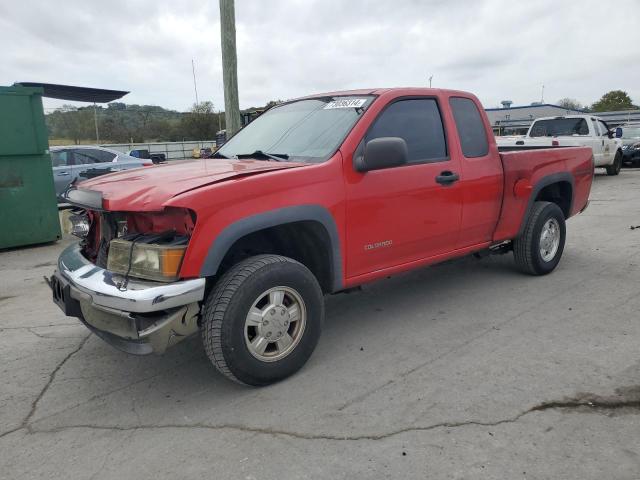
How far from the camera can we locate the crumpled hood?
288 cm

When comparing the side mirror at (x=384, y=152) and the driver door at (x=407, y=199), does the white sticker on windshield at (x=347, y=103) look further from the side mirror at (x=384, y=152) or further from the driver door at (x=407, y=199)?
the side mirror at (x=384, y=152)

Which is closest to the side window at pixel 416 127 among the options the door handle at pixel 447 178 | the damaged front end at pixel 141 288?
the door handle at pixel 447 178

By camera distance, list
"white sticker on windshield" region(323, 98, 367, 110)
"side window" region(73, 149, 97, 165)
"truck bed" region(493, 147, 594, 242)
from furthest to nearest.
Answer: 1. "side window" region(73, 149, 97, 165)
2. "truck bed" region(493, 147, 594, 242)
3. "white sticker on windshield" region(323, 98, 367, 110)

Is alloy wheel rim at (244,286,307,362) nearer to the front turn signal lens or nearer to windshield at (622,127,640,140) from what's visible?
the front turn signal lens

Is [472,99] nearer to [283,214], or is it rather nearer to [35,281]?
[283,214]

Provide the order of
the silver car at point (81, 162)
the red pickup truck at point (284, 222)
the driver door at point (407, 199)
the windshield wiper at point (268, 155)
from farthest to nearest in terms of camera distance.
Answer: the silver car at point (81, 162)
the windshield wiper at point (268, 155)
the driver door at point (407, 199)
the red pickup truck at point (284, 222)

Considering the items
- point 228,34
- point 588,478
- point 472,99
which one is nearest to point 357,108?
point 472,99

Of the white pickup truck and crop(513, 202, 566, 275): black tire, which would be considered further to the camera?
the white pickup truck

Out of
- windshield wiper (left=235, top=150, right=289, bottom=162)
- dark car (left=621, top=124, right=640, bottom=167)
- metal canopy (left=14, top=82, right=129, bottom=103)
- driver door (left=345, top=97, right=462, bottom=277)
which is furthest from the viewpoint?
dark car (left=621, top=124, right=640, bottom=167)

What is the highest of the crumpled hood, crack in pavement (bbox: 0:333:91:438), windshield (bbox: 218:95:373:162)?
windshield (bbox: 218:95:373:162)

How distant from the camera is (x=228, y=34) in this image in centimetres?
840

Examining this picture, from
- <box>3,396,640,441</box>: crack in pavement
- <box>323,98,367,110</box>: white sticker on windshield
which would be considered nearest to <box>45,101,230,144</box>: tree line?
<box>323,98,367,110</box>: white sticker on windshield

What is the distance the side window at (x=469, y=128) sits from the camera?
175 inches

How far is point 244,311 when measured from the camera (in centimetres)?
295
